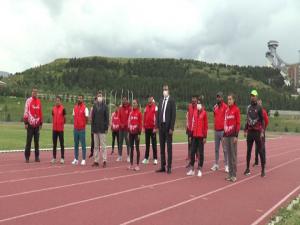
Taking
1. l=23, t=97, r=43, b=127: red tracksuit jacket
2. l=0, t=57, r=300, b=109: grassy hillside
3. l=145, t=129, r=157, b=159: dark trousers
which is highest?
l=0, t=57, r=300, b=109: grassy hillside

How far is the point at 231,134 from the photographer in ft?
39.5

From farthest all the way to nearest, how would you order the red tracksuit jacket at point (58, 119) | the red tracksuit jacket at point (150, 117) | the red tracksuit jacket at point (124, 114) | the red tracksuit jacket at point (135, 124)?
the red tracksuit jacket at point (124, 114) → the red tracksuit jacket at point (150, 117) → the red tracksuit jacket at point (58, 119) → the red tracksuit jacket at point (135, 124)

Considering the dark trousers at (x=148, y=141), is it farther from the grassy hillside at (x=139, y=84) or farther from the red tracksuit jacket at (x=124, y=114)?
the grassy hillside at (x=139, y=84)

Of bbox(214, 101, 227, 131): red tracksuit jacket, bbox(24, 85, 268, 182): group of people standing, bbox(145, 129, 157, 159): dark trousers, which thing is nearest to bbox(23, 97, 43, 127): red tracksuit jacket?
bbox(24, 85, 268, 182): group of people standing

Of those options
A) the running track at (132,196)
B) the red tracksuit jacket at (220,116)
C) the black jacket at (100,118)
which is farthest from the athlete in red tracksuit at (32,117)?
the red tracksuit jacket at (220,116)

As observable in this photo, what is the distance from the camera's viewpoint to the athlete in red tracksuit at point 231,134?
11.8 metres

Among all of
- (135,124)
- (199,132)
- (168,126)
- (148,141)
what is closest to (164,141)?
(168,126)

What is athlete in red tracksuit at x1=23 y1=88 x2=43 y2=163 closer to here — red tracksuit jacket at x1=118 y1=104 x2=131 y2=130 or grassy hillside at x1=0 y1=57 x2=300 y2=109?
red tracksuit jacket at x1=118 y1=104 x2=131 y2=130

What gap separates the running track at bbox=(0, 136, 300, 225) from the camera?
731 centimetres

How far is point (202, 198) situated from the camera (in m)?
9.16

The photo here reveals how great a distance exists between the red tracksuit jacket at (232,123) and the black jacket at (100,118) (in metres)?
3.71

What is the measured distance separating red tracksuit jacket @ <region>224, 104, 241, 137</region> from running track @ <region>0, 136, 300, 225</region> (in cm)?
114

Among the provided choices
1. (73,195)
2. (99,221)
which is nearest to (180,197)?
(73,195)

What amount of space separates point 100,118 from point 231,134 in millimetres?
4046
